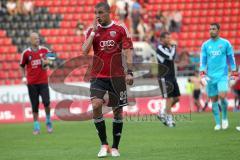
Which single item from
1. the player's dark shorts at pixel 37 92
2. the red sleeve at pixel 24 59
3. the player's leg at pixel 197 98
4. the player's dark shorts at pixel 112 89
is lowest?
the player's leg at pixel 197 98

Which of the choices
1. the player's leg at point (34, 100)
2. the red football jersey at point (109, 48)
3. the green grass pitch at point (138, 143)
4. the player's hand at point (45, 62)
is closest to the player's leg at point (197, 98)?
the green grass pitch at point (138, 143)

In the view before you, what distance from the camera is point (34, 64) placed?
17.6 meters

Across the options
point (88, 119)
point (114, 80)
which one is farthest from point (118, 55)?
point (88, 119)

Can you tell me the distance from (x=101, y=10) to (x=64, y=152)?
292 cm

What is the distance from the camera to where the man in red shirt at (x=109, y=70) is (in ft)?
37.4

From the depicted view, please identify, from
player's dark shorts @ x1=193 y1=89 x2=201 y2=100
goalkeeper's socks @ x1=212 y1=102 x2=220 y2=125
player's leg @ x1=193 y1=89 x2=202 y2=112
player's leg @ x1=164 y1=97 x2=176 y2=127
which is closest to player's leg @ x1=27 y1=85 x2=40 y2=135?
player's leg @ x1=164 y1=97 x2=176 y2=127

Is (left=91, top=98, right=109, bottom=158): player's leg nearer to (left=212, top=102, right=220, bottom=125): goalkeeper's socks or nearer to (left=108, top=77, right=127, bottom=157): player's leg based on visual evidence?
(left=108, top=77, right=127, bottom=157): player's leg

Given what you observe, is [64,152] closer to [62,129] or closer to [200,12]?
[62,129]

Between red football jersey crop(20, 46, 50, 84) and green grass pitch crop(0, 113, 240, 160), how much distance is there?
1430mm

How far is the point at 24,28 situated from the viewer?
31.4 metres

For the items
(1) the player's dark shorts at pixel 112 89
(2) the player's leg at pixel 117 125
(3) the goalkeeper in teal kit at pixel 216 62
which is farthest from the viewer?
(3) the goalkeeper in teal kit at pixel 216 62

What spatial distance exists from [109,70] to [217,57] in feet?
16.8

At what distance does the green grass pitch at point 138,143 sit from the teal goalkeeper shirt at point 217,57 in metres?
1.37

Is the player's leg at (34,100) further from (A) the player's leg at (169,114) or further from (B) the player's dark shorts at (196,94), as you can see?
(B) the player's dark shorts at (196,94)
